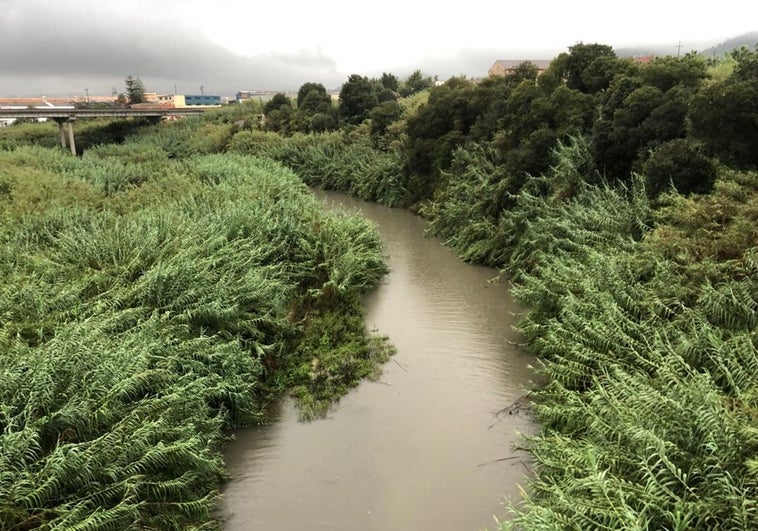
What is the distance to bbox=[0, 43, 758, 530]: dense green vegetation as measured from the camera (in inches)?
202

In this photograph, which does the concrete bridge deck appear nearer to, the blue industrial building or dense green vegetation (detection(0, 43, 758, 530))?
dense green vegetation (detection(0, 43, 758, 530))

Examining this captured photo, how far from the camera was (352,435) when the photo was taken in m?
8.23

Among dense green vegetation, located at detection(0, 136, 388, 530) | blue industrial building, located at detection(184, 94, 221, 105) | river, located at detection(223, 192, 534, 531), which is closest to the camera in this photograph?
dense green vegetation, located at detection(0, 136, 388, 530)

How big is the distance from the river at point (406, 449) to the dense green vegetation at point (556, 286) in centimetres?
58

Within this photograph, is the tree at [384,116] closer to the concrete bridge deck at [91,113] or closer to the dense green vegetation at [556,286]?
the dense green vegetation at [556,286]

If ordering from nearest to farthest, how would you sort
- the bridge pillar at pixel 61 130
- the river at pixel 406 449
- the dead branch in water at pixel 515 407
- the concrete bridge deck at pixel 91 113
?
the river at pixel 406 449 → the dead branch in water at pixel 515 407 → the concrete bridge deck at pixel 91 113 → the bridge pillar at pixel 61 130

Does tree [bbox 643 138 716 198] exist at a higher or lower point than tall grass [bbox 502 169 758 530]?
higher

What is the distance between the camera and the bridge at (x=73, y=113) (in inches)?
1554

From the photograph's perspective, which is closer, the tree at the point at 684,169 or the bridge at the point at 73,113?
the tree at the point at 684,169

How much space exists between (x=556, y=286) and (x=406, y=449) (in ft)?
16.0

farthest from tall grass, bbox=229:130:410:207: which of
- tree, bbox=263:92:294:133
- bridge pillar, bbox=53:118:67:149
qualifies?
bridge pillar, bbox=53:118:67:149

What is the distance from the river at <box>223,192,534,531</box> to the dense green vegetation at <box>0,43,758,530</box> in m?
0.58

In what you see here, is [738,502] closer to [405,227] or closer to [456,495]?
[456,495]

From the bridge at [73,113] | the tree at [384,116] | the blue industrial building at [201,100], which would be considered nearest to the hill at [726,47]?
the tree at [384,116]
